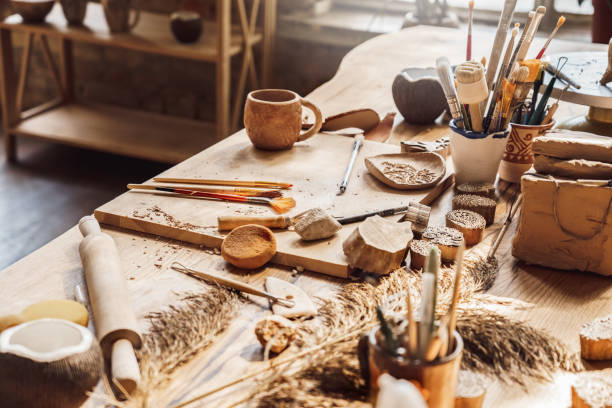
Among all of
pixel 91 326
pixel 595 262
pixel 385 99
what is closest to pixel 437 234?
pixel 595 262

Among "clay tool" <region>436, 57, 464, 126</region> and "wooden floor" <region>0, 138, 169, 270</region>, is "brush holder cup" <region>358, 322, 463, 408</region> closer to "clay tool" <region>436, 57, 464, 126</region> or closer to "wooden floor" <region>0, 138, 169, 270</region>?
"clay tool" <region>436, 57, 464, 126</region>

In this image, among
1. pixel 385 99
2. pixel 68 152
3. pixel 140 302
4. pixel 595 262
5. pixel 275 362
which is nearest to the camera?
pixel 275 362

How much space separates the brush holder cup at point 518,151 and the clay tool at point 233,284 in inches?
26.5

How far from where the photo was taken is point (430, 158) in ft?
4.65

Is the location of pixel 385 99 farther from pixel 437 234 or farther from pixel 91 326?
pixel 91 326

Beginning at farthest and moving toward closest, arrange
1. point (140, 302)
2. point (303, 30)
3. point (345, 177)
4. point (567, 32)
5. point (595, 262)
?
point (303, 30), point (567, 32), point (345, 177), point (595, 262), point (140, 302)

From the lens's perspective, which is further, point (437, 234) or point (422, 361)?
point (437, 234)

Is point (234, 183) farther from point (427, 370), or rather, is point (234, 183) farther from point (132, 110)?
point (132, 110)

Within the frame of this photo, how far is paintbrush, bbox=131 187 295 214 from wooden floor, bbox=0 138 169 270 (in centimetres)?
169

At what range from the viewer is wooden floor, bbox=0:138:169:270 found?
2.93 meters

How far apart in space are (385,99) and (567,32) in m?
1.86

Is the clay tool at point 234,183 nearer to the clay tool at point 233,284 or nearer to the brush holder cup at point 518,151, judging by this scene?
the clay tool at point 233,284

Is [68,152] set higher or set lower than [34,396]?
lower

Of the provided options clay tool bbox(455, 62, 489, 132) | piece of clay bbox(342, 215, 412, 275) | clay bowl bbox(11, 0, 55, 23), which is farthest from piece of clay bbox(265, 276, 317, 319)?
clay bowl bbox(11, 0, 55, 23)
